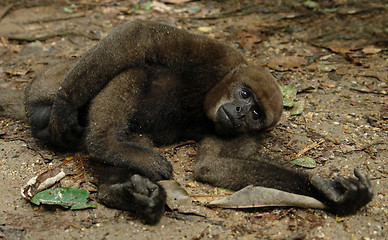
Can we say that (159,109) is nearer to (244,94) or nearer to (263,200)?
(244,94)

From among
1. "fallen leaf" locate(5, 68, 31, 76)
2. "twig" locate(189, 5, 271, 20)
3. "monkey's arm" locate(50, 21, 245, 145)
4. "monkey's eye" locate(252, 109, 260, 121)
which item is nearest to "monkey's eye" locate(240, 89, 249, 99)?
"monkey's eye" locate(252, 109, 260, 121)

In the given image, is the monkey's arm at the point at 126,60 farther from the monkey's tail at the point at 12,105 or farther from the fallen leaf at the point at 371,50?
the fallen leaf at the point at 371,50

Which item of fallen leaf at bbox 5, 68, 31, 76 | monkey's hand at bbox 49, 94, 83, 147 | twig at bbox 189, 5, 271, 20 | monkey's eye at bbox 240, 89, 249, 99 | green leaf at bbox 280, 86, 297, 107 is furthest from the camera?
twig at bbox 189, 5, 271, 20

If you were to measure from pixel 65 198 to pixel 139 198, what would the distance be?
2.33ft

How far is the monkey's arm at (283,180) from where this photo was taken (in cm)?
320

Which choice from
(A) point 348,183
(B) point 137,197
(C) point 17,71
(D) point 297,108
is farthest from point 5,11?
(A) point 348,183

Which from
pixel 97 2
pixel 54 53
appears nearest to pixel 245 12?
pixel 97 2

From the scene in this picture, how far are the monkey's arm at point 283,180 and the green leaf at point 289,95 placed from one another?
3.60 feet

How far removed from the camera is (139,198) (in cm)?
314

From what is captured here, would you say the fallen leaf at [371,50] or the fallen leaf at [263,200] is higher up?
the fallen leaf at [371,50]

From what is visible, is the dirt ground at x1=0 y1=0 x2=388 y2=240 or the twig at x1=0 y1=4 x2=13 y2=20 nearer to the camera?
the dirt ground at x1=0 y1=0 x2=388 y2=240

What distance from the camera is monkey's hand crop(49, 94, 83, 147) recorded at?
3.86m

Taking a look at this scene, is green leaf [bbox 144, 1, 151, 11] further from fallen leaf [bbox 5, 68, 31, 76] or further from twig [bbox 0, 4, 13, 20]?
fallen leaf [bbox 5, 68, 31, 76]

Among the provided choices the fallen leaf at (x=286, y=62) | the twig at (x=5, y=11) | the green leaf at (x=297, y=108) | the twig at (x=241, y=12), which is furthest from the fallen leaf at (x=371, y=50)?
the twig at (x=5, y=11)
